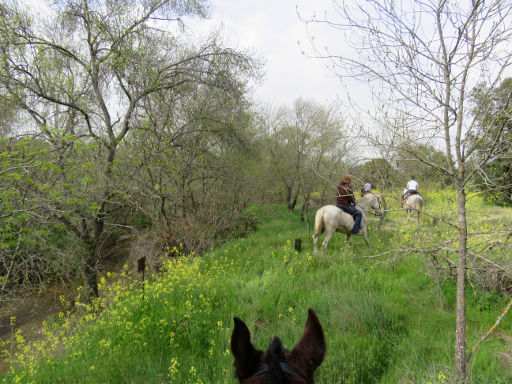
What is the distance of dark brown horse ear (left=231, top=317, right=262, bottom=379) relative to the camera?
1.11 meters

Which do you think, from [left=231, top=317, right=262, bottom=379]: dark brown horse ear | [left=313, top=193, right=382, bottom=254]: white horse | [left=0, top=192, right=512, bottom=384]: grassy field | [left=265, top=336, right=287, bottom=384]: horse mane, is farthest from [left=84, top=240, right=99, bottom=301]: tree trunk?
[left=265, top=336, right=287, bottom=384]: horse mane

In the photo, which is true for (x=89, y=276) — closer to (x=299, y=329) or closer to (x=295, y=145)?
(x=299, y=329)

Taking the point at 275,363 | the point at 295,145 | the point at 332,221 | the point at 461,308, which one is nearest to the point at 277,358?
the point at 275,363

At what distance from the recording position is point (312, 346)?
123cm

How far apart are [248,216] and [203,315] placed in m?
9.20

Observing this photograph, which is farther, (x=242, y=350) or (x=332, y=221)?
(x=332, y=221)

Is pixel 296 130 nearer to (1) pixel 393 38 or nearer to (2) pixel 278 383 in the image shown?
(1) pixel 393 38

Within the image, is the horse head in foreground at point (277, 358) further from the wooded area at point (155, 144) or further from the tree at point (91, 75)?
the tree at point (91, 75)

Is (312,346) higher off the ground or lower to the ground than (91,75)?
lower

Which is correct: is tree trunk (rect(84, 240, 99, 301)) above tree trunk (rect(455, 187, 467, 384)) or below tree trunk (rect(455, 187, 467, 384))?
below

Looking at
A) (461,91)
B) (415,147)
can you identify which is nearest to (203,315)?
(415,147)

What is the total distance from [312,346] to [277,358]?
26 centimetres

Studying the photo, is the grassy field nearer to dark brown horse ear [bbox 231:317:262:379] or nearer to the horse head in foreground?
the horse head in foreground

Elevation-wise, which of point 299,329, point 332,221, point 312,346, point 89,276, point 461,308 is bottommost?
point 89,276
